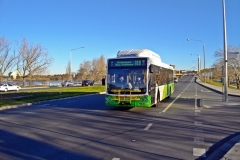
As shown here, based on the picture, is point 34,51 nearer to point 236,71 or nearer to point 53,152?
point 236,71

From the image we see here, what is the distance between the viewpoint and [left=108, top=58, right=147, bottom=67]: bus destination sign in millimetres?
14352

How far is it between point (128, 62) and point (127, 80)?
1036 mm

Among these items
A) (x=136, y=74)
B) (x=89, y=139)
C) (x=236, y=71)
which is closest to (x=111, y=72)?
(x=136, y=74)

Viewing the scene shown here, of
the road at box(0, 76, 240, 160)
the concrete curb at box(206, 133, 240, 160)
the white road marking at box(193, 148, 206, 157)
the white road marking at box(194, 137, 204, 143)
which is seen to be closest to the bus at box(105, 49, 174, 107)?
the road at box(0, 76, 240, 160)

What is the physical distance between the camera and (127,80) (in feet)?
47.0

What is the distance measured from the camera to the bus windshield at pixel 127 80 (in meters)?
14.1

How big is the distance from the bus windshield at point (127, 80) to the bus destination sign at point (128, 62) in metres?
0.21

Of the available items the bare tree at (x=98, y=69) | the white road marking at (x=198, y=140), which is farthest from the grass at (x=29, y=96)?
the bare tree at (x=98, y=69)

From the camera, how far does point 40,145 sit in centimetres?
727

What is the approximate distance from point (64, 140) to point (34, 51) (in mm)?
64269

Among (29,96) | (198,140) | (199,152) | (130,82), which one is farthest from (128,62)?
(29,96)

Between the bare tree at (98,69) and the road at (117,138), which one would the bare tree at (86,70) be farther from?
the road at (117,138)

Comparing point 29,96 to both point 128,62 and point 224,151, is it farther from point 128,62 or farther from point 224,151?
point 224,151

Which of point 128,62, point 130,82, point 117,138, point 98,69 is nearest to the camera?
point 117,138
